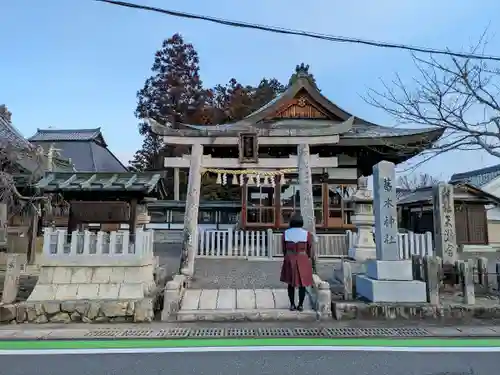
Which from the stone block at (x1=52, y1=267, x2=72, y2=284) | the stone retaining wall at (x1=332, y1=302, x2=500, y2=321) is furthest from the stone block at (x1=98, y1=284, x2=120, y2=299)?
the stone retaining wall at (x1=332, y1=302, x2=500, y2=321)

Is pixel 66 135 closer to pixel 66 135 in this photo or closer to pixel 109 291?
pixel 66 135

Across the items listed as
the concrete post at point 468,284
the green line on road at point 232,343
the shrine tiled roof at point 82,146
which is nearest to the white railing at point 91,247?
the green line on road at point 232,343

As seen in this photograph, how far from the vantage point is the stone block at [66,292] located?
745 centimetres

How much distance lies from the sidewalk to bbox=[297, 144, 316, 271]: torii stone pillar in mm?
3858

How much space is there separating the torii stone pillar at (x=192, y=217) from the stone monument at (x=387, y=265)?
4241 millimetres

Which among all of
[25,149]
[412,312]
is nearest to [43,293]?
[25,149]

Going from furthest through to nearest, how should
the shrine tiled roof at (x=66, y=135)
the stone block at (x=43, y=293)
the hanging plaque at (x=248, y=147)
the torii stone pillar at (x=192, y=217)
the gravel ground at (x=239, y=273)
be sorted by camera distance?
the shrine tiled roof at (x=66, y=135), the hanging plaque at (x=248, y=147), the torii stone pillar at (x=192, y=217), the gravel ground at (x=239, y=273), the stone block at (x=43, y=293)

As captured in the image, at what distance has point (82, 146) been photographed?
31625mm

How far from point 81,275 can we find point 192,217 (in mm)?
3285

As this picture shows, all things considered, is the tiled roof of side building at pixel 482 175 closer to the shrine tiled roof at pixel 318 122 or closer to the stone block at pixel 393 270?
the shrine tiled roof at pixel 318 122

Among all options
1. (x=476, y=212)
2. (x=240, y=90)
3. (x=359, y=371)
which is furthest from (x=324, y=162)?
(x=240, y=90)

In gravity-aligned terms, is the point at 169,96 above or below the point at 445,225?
above

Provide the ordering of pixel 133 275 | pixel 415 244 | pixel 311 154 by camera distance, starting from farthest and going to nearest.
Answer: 1. pixel 311 154
2. pixel 415 244
3. pixel 133 275

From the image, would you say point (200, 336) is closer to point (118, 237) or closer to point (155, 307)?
point (155, 307)
